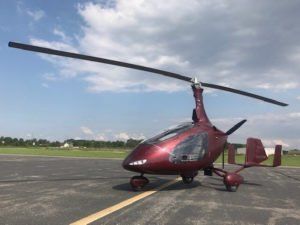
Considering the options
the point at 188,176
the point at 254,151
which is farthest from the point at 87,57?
the point at 254,151

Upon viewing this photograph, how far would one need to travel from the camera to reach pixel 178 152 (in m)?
13.8

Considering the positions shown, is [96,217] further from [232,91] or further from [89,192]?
[232,91]

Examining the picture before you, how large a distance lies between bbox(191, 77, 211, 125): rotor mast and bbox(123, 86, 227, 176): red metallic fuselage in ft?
0.95

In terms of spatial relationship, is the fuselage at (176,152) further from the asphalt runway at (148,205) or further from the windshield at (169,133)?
the asphalt runway at (148,205)

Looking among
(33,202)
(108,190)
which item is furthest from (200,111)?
(33,202)

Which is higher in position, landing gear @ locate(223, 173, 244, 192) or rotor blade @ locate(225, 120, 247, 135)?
rotor blade @ locate(225, 120, 247, 135)

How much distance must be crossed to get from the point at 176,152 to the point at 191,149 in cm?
74

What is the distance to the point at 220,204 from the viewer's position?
11516 millimetres

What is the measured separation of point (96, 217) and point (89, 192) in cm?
459

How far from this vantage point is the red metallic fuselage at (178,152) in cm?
1341

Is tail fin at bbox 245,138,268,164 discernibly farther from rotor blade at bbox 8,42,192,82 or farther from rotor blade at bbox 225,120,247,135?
rotor blade at bbox 8,42,192,82

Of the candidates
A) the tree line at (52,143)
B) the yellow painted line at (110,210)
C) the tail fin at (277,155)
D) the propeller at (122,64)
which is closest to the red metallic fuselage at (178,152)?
the yellow painted line at (110,210)

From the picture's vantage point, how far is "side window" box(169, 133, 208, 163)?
13.8 metres

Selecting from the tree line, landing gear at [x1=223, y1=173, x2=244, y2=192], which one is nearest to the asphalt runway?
landing gear at [x1=223, y1=173, x2=244, y2=192]
